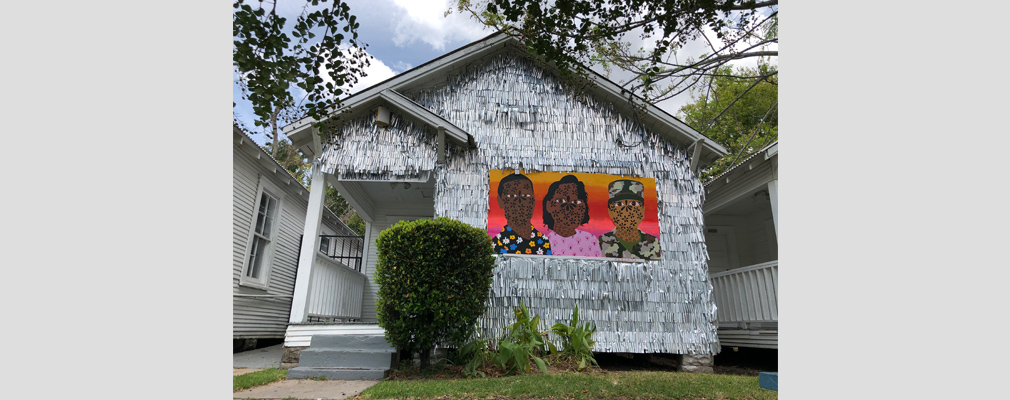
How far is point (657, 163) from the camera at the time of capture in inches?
320

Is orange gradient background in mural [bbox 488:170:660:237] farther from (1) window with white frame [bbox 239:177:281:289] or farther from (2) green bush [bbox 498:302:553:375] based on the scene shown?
(1) window with white frame [bbox 239:177:281:289]

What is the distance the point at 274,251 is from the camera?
10.0 m

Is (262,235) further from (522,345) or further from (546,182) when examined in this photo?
(522,345)

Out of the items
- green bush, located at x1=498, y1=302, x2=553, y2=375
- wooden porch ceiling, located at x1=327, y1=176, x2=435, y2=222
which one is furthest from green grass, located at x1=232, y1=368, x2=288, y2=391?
wooden porch ceiling, located at x1=327, y1=176, x2=435, y2=222

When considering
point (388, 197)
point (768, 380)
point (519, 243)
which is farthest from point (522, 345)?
point (388, 197)

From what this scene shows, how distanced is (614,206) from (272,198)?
22.0ft

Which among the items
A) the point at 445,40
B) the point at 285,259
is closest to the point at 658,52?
the point at 445,40

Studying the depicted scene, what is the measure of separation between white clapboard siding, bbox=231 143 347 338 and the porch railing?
27.4 ft

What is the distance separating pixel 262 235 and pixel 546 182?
5.64 m

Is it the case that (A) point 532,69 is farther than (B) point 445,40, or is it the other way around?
(B) point 445,40

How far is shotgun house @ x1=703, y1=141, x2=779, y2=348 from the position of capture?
797 cm

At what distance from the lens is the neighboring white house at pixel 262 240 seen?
28.3 ft

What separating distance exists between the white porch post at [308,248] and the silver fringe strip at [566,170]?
17.8 inches

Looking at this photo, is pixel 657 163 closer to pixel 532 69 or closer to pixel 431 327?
pixel 532 69
